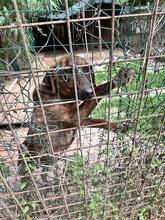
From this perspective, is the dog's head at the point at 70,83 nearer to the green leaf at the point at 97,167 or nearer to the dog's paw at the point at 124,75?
the dog's paw at the point at 124,75

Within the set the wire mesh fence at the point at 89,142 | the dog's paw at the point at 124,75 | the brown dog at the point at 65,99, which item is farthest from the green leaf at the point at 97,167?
the dog's paw at the point at 124,75

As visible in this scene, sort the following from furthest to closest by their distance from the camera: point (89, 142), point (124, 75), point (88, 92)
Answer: point (89, 142), point (88, 92), point (124, 75)

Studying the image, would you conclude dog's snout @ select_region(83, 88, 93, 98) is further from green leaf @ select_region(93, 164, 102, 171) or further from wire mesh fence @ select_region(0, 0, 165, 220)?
green leaf @ select_region(93, 164, 102, 171)

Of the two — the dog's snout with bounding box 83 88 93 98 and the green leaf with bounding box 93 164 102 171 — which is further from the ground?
the dog's snout with bounding box 83 88 93 98

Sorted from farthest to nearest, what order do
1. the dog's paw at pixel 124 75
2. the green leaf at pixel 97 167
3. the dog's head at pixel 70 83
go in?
the green leaf at pixel 97 167 → the dog's head at pixel 70 83 → the dog's paw at pixel 124 75

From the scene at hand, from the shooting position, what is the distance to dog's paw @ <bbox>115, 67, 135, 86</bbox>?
5.28 feet

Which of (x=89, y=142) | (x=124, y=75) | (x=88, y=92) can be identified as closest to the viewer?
(x=124, y=75)

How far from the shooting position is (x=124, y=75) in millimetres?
1639

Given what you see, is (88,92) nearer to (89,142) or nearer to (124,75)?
(124,75)

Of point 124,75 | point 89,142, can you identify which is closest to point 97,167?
point 89,142

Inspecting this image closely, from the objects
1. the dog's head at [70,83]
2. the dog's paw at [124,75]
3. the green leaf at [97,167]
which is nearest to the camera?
the dog's paw at [124,75]

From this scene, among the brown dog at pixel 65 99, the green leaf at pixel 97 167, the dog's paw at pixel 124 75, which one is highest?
the dog's paw at pixel 124 75

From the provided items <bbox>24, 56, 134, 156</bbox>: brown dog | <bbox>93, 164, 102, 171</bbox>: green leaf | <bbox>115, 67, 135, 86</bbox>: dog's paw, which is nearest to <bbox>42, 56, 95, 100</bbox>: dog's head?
<bbox>24, 56, 134, 156</bbox>: brown dog

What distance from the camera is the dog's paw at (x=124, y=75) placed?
5.28 ft
